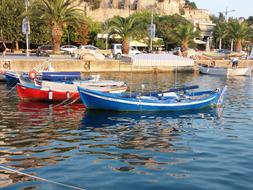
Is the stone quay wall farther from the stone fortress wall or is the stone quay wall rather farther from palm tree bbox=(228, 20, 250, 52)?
the stone fortress wall

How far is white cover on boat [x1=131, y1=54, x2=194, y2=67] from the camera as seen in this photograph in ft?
175

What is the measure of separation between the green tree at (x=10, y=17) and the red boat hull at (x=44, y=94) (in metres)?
39.9

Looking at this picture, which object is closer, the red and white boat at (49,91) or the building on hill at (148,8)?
the red and white boat at (49,91)

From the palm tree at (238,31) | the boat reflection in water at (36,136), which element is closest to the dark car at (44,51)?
the boat reflection in water at (36,136)

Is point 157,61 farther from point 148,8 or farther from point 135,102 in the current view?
point 148,8

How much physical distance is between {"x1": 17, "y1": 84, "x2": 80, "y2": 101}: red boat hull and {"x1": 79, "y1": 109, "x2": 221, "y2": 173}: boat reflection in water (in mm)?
4509

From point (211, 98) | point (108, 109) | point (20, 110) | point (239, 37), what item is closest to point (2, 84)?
point (20, 110)

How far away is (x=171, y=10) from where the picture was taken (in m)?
145

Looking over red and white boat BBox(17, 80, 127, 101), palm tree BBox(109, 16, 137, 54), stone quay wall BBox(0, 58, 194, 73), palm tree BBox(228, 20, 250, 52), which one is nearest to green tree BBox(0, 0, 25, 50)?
palm tree BBox(109, 16, 137, 54)

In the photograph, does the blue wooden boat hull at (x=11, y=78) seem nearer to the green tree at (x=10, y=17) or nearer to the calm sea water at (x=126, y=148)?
the calm sea water at (x=126, y=148)

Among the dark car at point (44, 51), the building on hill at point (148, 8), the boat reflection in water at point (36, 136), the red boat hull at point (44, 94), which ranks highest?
the building on hill at point (148, 8)

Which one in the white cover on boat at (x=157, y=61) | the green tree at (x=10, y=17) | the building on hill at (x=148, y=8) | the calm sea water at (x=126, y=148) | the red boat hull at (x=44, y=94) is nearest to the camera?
the calm sea water at (x=126, y=148)

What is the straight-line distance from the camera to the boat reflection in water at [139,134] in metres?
14.1

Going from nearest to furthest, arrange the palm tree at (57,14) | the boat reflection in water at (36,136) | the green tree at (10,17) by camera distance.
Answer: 1. the boat reflection in water at (36,136)
2. the palm tree at (57,14)
3. the green tree at (10,17)
